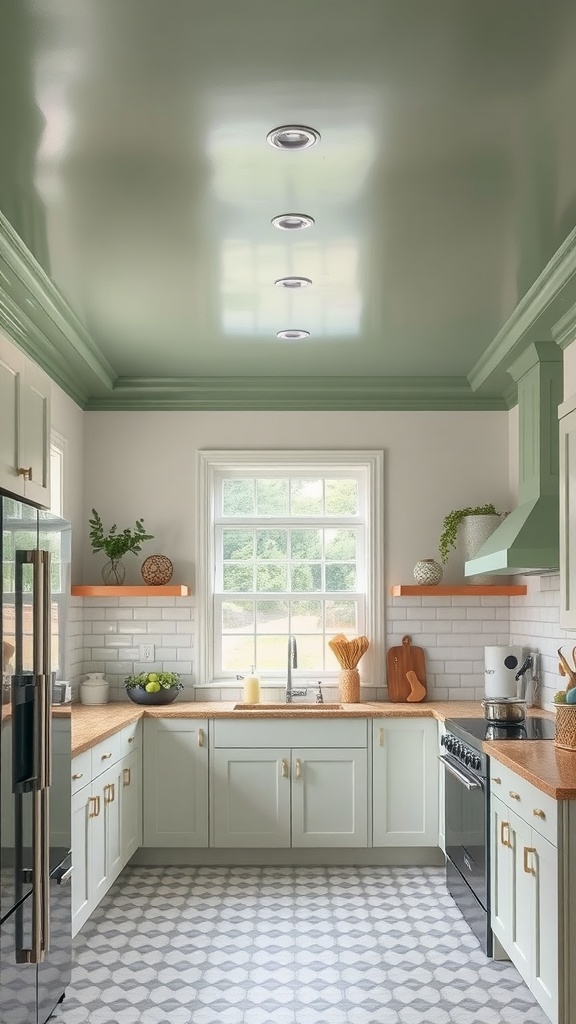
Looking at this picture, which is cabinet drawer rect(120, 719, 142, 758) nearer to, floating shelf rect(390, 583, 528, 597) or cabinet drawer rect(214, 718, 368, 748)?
cabinet drawer rect(214, 718, 368, 748)

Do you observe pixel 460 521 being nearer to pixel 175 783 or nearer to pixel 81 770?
pixel 175 783

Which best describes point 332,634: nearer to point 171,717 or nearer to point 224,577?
point 224,577

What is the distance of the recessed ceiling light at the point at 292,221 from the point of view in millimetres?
3615

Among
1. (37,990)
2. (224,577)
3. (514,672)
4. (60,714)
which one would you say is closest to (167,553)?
(224,577)

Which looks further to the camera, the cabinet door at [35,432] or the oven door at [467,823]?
the oven door at [467,823]

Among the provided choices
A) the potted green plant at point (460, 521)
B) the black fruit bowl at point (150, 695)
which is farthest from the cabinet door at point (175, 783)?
the potted green plant at point (460, 521)

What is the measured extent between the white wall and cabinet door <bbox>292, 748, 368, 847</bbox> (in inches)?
57.3

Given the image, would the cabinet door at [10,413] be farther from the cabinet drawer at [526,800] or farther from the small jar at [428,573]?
the small jar at [428,573]

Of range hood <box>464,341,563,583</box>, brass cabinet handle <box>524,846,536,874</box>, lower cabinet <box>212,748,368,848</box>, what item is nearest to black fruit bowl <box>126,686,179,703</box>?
lower cabinet <box>212,748,368,848</box>

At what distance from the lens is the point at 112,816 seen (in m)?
4.87

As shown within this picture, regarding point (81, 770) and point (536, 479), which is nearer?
point (81, 770)

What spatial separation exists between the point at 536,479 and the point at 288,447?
6.02 ft

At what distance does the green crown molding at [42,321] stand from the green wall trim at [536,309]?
6.83 feet

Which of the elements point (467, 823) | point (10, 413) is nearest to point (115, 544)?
point (467, 823)
